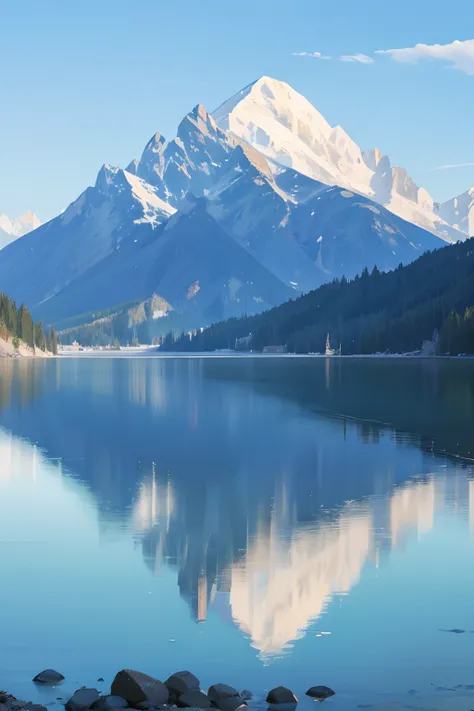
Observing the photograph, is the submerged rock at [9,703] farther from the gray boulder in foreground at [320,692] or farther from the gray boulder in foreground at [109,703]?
the gray boulder in foreground at [320,692]

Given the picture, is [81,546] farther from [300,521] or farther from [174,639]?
[174,639]

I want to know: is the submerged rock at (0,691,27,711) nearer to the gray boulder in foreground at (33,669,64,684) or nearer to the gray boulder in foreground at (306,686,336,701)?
the gray boulder in foreground at (33,669,64,684)

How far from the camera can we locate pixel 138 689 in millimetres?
22156

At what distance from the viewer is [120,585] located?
33250mm

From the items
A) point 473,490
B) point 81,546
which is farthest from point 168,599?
point 473,490

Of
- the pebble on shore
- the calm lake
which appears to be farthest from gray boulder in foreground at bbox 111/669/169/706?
the calm lake

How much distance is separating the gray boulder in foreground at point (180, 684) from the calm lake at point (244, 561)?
3.84 ft

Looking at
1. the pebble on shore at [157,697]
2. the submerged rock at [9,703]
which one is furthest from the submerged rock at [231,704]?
the submerged rock at [9,703]

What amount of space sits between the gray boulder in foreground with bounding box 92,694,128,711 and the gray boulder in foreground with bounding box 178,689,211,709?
1.23 meters

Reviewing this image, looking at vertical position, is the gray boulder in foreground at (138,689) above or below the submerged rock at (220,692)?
above

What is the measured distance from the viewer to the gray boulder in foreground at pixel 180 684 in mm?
22656

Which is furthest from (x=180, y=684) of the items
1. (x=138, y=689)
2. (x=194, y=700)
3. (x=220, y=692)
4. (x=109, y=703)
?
(x=109, y=703)

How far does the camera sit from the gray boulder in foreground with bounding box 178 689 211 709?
22.0 meters

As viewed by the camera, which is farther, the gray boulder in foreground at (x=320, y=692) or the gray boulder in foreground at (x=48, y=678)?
the gray boulder in foreground at (x=48, y=678)
